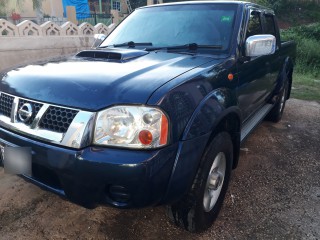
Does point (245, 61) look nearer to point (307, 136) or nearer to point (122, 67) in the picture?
point (122, 67)

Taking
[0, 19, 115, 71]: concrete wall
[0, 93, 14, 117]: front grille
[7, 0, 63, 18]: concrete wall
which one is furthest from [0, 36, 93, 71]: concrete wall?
[7, 0, 63, 18]: concrete wall

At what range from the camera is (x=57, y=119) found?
5.98ft

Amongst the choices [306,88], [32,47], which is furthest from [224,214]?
[306,88]

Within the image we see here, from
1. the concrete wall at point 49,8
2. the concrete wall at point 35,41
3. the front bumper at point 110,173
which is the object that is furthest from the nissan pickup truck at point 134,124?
the concrete wall at point 49,8

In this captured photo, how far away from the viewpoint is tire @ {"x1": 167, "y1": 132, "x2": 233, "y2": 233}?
6.66ft

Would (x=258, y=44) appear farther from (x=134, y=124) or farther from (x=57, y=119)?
(x=57, y=119)

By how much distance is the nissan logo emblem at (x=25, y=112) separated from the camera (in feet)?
6.34

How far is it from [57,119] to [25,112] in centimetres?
28

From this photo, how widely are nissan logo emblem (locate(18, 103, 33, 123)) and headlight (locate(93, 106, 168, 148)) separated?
20.7 inches

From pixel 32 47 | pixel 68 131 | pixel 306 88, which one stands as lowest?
pixel 306 88

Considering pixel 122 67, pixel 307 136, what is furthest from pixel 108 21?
pixel 122 67

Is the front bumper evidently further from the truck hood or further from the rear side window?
the rear side window

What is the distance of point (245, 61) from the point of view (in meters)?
2.78

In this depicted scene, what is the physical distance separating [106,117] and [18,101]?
73 centimetres
